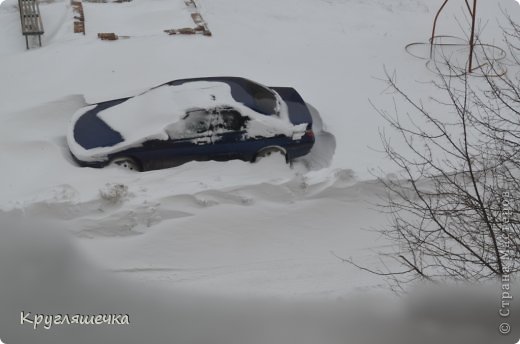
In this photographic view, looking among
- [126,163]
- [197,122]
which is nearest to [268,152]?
[197,122]

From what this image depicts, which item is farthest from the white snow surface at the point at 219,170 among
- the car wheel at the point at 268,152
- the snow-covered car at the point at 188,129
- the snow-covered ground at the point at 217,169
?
the snow-covered car at the point at 188,129

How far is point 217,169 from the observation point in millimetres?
9633

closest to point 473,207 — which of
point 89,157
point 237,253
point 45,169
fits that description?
point 237,253

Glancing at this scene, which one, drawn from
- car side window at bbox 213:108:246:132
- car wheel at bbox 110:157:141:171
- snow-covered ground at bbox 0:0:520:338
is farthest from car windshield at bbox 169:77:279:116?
A: car wheel at bbox 110:157:141:171

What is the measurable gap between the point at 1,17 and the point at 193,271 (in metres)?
9.54

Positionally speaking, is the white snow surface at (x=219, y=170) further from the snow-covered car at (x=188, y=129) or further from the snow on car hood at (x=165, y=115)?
the snow on car hood at (x=165, y=115)

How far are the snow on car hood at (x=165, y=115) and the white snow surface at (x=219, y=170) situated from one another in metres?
0.47

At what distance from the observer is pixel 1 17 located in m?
14.7

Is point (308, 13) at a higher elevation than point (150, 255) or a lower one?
higher

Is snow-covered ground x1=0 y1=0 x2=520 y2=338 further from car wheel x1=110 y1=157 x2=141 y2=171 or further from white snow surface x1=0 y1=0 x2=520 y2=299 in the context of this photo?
car wheel x1=110 y1=157 x2=141 y2=171

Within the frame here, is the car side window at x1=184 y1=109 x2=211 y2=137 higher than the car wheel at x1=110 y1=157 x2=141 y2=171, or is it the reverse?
the car side window at x1=184 y1=109 x2=211 y2=137

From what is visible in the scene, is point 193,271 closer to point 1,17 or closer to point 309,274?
point 309,274

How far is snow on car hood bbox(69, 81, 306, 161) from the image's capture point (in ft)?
30.9

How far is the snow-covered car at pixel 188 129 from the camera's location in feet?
31.0
